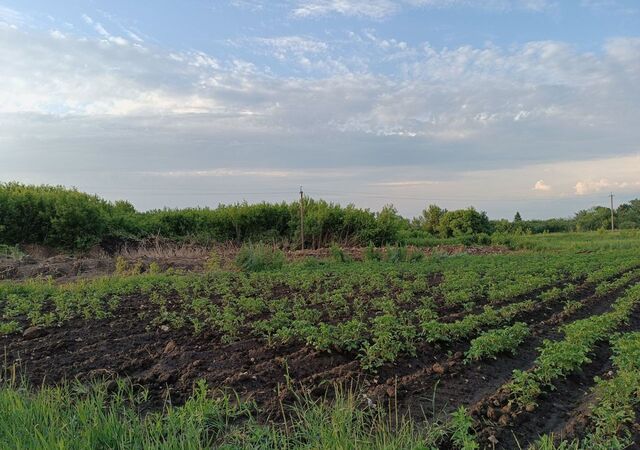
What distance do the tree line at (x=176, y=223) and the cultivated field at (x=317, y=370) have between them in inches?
481

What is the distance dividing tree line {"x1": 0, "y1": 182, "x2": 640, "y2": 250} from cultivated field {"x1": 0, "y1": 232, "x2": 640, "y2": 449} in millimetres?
12207

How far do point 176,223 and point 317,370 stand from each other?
21.7 meters

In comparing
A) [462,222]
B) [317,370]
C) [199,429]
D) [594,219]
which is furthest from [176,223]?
[594,219]

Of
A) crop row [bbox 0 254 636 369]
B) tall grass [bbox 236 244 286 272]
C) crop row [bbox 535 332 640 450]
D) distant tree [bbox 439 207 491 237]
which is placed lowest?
crop row [bbox 535 332 640 450]

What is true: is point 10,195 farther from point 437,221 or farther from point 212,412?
point 437,221

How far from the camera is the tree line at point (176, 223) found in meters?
21.3

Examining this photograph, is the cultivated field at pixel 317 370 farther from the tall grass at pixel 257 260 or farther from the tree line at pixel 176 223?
the tree line at pixel 176 223

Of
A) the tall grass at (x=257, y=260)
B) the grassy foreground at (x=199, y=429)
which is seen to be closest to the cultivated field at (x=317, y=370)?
the grassy foreground at (x=199, y=429)

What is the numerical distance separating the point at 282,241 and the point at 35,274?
13.3 metres

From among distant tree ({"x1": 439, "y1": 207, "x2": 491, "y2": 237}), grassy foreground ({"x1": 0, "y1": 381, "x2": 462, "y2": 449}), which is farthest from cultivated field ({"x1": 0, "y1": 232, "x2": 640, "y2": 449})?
distant tree ({"x1": 439, "y1": 207, "x2": 491, "y2": 237})

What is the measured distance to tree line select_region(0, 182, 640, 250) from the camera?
21297 millimetres

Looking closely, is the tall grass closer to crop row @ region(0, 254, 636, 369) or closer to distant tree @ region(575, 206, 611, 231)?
crop row @ region(0, 254, 636, 369)

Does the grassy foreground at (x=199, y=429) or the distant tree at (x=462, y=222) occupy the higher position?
the distant tree at (x=462, y=222)

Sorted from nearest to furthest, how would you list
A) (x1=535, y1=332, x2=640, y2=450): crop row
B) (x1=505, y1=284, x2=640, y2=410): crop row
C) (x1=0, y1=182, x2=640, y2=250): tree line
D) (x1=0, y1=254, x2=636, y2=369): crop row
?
(x1=535, y1=332, x2=640, y2=450): crop row
(x1=505, y1=284, x2=640, y2=410): crop row
(x1=0, y1=254, x2=636, y2=369): crop row
(x1=0, y1=182, x2=640, y2=250): tree line
